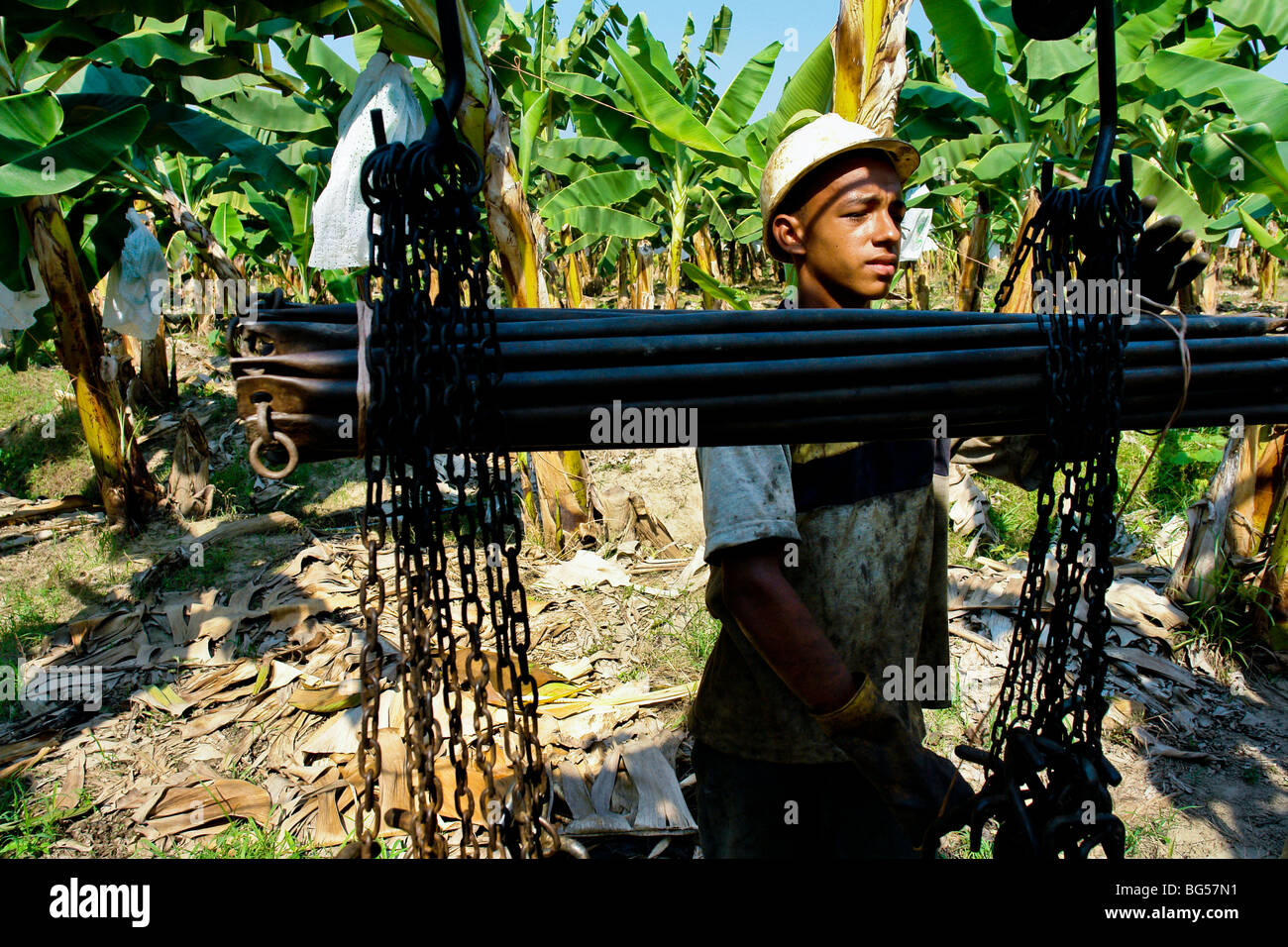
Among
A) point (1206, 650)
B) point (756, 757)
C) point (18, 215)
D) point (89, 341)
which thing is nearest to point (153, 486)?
point (89, 341)

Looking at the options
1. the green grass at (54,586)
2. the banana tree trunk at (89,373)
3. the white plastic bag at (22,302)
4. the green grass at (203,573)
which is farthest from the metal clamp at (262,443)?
the white plastic bag at (22,302)

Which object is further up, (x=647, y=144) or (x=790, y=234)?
(x=647, y=144)

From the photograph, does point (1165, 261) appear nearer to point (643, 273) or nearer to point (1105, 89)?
point (1105, 89)

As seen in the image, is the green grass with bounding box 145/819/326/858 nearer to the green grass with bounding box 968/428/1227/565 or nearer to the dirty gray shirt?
the dirty gray shirt

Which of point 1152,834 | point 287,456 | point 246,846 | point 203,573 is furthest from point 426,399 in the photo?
point 203,573

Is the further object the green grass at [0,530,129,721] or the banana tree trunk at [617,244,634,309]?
the banana tree trunk at [617,244,634,309]

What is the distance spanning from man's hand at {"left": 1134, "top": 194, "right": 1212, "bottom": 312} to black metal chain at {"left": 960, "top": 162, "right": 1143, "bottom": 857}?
0.49 ft

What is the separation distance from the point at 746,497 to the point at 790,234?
2.53 ft

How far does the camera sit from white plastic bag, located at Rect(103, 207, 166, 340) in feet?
21.9

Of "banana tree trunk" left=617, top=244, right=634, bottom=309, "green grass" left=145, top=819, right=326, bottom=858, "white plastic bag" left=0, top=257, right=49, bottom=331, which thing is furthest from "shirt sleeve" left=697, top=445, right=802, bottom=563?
"banana tree trunk" left=617, top=244, right=634, bottom=309

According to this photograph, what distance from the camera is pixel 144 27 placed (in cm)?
611

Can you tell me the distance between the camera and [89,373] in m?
6.33
